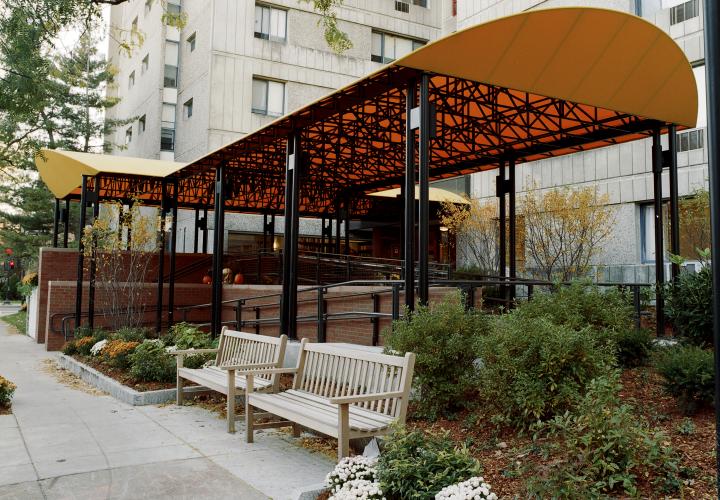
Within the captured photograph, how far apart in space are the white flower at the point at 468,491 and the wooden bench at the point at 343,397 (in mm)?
1362

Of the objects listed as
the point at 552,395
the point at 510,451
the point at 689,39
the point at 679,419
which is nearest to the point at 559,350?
the point at 552,395

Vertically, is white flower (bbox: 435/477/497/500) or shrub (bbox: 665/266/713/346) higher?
shrub (bbox: 665/266/713/346)

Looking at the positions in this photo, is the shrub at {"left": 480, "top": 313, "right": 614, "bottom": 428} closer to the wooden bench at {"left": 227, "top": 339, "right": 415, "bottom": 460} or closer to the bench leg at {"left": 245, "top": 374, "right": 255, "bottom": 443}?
the wooden bench at {"left": 227, "top": 339, "right": 415, "bottom": 460}

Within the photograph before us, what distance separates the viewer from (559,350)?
18.5 feet

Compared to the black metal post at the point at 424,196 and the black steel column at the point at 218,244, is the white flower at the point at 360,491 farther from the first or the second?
the black steel column at the point at 218,244

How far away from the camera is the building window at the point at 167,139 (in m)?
34.6

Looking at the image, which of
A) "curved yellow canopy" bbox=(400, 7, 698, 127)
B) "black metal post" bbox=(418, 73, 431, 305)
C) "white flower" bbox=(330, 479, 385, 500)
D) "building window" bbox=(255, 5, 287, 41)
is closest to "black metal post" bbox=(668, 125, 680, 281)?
"curved yellow canopy" bbox=(400, 7, 698, 127)

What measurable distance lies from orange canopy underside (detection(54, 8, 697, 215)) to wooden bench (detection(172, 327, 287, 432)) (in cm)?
402

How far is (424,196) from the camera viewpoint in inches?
335

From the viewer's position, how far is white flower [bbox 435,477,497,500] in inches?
160

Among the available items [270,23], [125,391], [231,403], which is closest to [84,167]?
[125,391]

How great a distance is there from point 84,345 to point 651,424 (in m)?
12.5

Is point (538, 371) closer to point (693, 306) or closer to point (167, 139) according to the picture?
point (693, 306)

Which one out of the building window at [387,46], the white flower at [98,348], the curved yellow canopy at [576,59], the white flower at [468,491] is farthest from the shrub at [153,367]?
the building window at [387,46]
